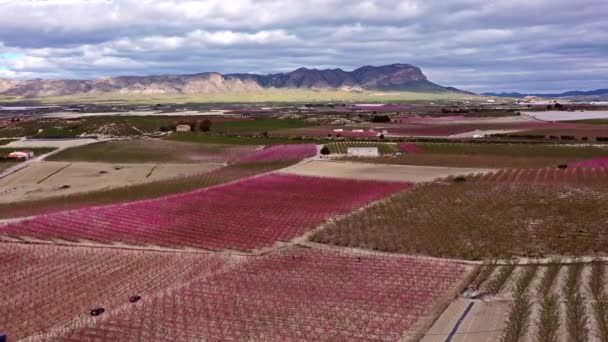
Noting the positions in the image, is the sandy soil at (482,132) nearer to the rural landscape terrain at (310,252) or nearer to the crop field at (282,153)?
the crop field at (282,153)

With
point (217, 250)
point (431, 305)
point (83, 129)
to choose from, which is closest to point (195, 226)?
point (217, 250)

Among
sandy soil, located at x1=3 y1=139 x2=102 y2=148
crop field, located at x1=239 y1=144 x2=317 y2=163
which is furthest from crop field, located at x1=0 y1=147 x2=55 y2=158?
crop field, located at x1=239 y1=144 x2=317 y2=163

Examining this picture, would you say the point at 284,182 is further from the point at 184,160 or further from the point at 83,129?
the point at 83,129

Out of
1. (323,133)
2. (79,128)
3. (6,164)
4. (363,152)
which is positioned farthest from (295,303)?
(79,128)

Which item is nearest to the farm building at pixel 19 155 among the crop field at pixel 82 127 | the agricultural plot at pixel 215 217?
the crop field at pixel 82 127

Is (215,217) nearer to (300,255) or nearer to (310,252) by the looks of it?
(310,252)

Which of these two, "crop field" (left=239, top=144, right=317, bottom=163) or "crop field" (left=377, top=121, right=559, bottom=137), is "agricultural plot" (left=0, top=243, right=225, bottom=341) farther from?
"crop field" (left=377, top=121, right=559, bottom=137)
